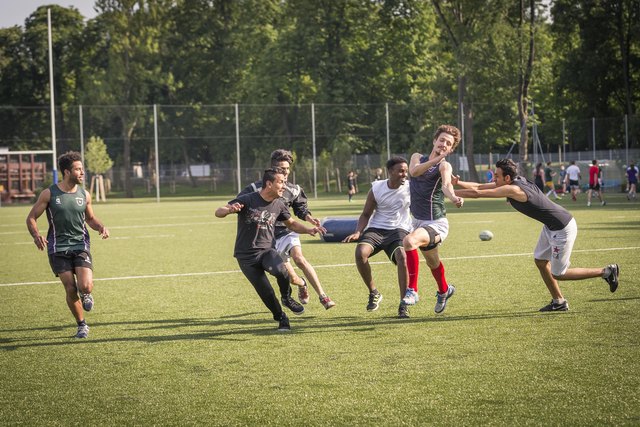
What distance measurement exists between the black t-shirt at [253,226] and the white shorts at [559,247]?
3061 mm

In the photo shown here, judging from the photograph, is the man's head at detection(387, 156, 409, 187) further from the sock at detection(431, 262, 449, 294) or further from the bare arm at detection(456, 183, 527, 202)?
the sock at detection(431, 262, 449, 294)

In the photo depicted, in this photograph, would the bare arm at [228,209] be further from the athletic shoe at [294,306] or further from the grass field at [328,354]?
the athletic shoe at [294,306]

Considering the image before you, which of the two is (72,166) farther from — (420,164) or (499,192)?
(499,192)

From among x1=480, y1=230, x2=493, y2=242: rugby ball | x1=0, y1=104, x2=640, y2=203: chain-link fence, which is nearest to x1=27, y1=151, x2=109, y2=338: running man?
x1=480, y1=230, x2=493, y2=242: rugby ball

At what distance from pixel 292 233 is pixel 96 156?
46932 millimetres

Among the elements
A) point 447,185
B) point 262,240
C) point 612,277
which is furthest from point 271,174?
point 612,277

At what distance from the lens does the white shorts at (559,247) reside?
9953mm

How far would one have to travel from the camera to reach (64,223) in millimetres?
9758

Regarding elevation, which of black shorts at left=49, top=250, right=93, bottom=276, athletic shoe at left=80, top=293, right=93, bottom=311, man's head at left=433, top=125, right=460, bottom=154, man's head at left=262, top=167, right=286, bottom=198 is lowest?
athletic shoe at left=80, top=293, right=93, bottom=311

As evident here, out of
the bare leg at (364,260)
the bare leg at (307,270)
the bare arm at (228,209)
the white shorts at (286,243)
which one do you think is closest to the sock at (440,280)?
the bare leg at (364,260)

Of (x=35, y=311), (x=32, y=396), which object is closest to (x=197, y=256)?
(x=35, y=311)

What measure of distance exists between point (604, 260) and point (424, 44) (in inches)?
2405

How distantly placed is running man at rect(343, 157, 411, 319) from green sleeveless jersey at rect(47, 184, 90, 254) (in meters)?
3.08

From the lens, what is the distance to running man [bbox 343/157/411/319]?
1045 cm
